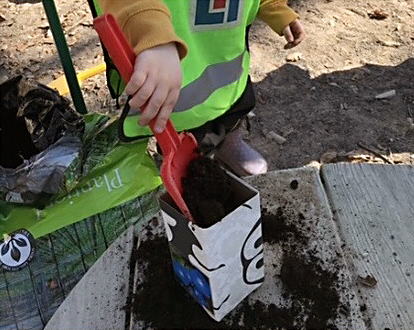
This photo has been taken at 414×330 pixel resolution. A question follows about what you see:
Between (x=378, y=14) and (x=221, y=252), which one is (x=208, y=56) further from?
(x=378, y=14)

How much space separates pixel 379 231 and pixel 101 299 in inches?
16.7

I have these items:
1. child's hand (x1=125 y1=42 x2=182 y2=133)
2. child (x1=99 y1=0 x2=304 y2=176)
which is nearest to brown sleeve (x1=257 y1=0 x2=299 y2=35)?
child (x1=99 y1=0 x2=304 y2=176)

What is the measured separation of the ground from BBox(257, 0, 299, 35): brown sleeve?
20.7 inches

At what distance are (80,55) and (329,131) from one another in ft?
3.15

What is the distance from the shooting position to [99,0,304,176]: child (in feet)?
2.48

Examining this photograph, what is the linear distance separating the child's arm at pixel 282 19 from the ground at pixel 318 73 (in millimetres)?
499

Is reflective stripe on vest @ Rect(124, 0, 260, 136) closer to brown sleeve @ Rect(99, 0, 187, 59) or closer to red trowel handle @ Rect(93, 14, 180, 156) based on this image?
brown sleeve @ Rect(99, 0, 187, 59)

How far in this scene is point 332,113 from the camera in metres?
1.93

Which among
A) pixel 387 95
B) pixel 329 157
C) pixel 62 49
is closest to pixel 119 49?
pixel 62 49

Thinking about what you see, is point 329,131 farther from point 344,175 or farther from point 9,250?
point 9,250

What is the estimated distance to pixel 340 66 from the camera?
2.11 meters

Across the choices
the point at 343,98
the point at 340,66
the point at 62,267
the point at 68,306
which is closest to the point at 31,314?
the point at 62,267

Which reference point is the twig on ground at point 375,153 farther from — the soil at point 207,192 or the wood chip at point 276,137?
the soil at point 207,192

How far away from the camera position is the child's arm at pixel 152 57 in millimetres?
742
